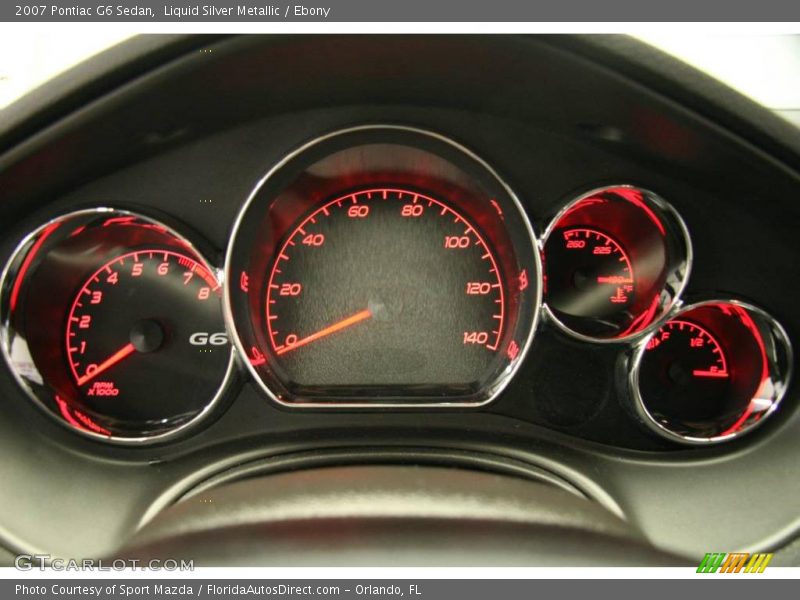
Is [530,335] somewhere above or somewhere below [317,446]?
above

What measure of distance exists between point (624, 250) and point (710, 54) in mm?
535

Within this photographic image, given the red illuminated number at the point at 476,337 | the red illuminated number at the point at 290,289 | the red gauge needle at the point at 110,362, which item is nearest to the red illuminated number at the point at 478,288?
the red illuminated number at the point at 476,337

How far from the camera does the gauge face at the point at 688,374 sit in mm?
1888

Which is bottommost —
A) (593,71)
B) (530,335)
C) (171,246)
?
(530,335)

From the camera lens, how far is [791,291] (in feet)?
5.77

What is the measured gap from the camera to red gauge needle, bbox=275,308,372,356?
1.90 m

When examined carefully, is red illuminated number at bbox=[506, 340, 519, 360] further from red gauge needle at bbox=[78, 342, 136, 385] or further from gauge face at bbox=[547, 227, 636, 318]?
red gauge needle at bbox=[78, 342, 136, 385]

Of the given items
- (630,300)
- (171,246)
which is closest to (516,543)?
(630,300)

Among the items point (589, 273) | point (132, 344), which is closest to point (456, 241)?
point (589, 273)

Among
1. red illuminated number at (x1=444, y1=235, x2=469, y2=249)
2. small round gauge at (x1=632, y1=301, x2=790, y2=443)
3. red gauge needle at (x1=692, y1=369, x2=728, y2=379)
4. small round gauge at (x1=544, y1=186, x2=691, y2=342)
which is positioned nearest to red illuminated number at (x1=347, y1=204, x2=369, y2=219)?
red illuminated number at (x1=444, y1=235, x2=469, y2=249)

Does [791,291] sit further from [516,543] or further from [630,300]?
[516,543]

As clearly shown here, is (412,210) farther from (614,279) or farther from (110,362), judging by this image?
(110,362)

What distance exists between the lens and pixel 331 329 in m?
1.90
